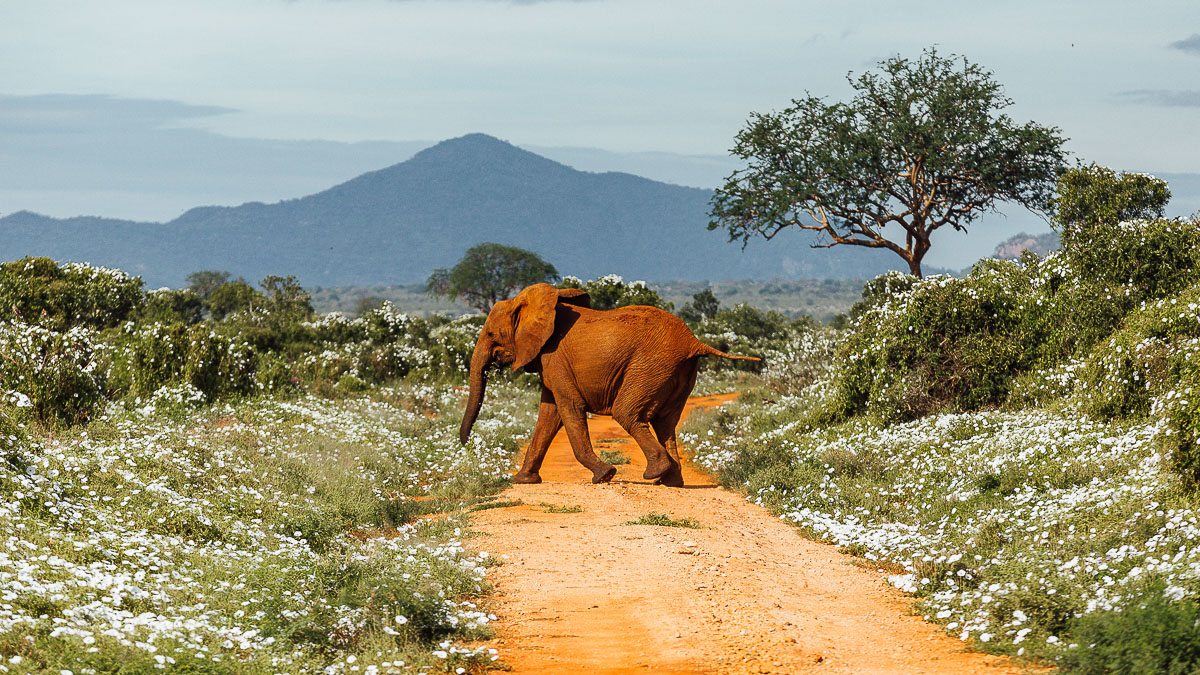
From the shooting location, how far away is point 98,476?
1102 centimetres

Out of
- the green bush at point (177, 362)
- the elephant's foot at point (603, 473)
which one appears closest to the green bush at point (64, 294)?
the green bush at point (177, 362)

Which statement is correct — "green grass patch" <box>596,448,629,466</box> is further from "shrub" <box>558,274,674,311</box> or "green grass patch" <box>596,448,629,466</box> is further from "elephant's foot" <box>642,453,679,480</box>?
"shrub" <box>558,274,674,311</box>

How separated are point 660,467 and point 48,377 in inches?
386

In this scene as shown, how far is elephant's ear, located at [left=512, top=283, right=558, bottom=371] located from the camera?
15266 mm

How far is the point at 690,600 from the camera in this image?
8883mm

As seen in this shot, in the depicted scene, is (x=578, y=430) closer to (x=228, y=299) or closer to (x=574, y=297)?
(x=574, y=297)

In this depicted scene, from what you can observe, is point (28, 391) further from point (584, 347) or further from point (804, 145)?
point (804, 145)

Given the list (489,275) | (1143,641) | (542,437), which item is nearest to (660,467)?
(542,437)

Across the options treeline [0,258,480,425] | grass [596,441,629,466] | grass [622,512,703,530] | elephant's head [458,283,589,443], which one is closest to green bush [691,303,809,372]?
treeline [0,258,480,425]

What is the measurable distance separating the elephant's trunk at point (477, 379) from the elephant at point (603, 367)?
0.50 metres

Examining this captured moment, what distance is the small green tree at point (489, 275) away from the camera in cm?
8506

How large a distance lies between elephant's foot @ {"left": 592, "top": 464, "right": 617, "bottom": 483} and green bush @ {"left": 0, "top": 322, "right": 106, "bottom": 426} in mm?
7954

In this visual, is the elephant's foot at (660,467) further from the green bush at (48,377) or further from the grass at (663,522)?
the green bush at (48,377)

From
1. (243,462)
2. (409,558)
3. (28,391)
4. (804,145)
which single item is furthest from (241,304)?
(409,558)
